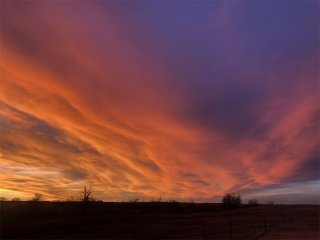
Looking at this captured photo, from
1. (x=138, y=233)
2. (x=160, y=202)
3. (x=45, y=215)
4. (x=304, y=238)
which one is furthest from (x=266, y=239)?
(x=160, y=202)

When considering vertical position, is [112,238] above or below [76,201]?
below

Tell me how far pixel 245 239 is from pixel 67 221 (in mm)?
37267

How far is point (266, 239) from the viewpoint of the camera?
28844mm

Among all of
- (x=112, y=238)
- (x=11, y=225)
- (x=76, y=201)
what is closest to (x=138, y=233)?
(x=112, y=238)

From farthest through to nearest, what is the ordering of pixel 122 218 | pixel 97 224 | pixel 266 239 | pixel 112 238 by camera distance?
1. pixel 122 218
2. pixel 97 224
3. pixel 112 238
4. pixel 266 239

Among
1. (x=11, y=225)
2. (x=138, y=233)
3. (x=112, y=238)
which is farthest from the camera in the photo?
(x=11, y=225)

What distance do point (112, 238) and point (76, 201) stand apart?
160 feet

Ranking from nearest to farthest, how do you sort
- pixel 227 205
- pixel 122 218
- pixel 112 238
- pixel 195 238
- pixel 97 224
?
1. pixel 195 238
2. pixel 112 238
3. pixel 97 224
4. pixel 122 218
5. pixel 227 205

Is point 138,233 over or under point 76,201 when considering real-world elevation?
under

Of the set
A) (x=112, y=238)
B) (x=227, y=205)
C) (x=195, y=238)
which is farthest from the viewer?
(x=227, y=205)

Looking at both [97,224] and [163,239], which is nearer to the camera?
[163,239]

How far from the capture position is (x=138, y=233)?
3809 cm

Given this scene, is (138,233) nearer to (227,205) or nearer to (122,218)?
(122,218)

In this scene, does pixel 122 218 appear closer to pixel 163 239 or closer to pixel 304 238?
pixel 163 239
